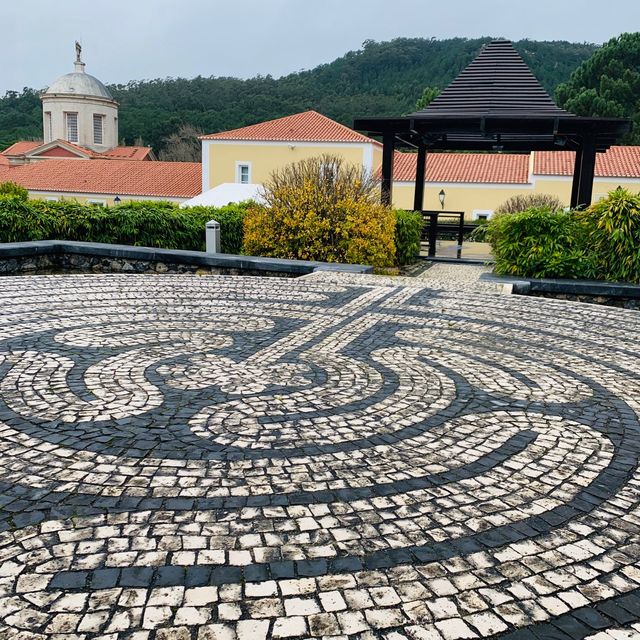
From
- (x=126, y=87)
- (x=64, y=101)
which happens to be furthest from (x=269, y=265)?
(x=126, y=87)

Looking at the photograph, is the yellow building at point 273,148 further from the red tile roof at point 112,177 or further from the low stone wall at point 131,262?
the low stone wall at point 131,262

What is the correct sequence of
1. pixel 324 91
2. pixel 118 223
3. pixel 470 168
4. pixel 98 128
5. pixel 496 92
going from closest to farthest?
pixel 118 223, pixel 496 92, pixel 470 168, pixel 98 128, pixel 324 91

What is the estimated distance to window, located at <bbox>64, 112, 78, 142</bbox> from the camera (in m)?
45.7

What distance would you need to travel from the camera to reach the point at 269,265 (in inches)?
363

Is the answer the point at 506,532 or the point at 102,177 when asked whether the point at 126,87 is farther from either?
the point at 506,532

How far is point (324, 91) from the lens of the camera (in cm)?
5494

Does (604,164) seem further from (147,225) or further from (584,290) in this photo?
(147,225)

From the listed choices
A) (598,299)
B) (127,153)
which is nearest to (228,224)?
(598,299)

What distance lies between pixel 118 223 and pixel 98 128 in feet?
129

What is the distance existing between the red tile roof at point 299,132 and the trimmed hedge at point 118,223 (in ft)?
71.3

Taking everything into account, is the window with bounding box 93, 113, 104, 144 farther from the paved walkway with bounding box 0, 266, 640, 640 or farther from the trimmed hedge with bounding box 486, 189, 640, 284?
the paved walkway with bounding box 0, 266, 640, 640

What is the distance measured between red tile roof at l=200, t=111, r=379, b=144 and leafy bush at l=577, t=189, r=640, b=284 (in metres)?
24.8

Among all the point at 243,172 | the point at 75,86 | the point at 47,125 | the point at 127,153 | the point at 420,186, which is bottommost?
the point at 420,186

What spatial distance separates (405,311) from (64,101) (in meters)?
44.7
